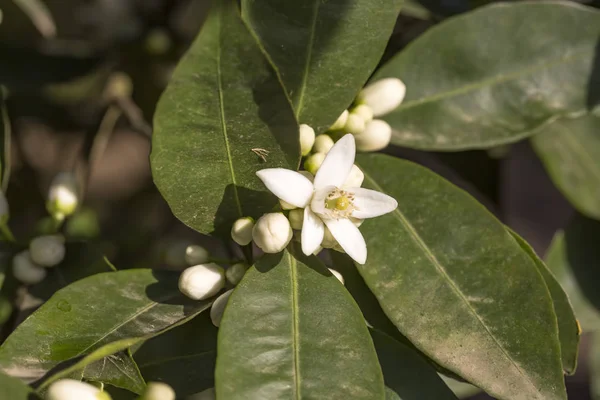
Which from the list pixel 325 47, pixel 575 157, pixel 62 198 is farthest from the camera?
pixel 575 157

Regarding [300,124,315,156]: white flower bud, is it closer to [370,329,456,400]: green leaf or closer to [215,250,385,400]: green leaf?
[215,250,385,400]: green leaf

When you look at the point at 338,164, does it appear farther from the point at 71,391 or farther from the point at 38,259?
the point at 38,259

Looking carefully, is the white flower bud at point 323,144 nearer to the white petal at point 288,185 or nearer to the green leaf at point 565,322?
the white petal at point 288,185

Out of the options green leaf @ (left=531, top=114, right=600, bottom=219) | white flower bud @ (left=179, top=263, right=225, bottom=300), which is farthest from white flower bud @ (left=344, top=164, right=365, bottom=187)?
green leaf @ (left=531, top=114, right=600, bottom=219)

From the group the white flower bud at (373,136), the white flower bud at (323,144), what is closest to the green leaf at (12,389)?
the white flower bud at (323,144)

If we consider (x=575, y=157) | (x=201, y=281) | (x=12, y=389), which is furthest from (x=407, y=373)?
(x=575, y=157)
